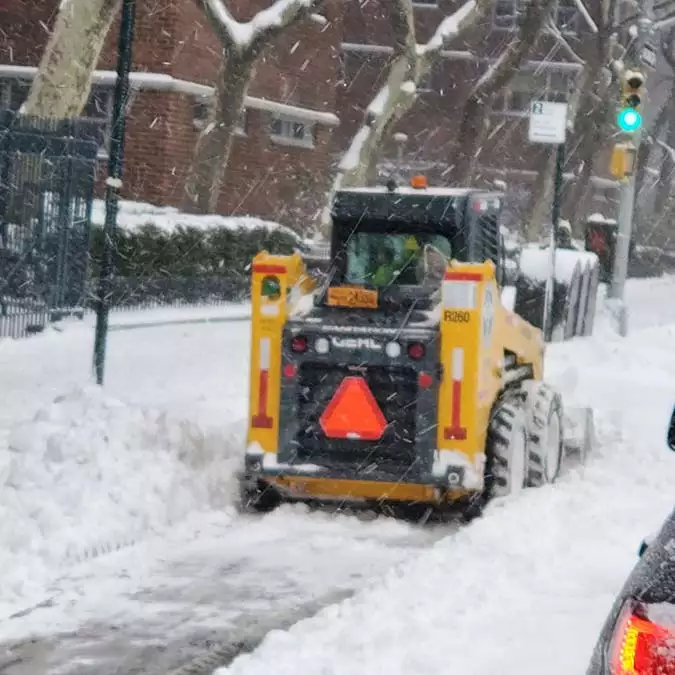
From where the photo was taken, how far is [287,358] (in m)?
9.05

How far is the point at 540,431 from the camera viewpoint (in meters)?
9.80

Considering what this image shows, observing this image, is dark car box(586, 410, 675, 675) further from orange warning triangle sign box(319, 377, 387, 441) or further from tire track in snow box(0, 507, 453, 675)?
orange warning triangle sign box(319, 377, 387, 441)

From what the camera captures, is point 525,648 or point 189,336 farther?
point 189,336

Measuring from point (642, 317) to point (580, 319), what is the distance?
7945mm

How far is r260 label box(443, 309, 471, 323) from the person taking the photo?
8.73 metres

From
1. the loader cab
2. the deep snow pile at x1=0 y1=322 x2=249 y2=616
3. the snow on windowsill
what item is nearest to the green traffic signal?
the deep snow pile at x1=0 y1=322 x2=249 y2=616

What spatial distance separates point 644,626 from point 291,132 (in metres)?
28.8

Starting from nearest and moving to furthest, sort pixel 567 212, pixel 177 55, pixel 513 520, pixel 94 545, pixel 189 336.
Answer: pixel 94 545 → pixel 513 520 → pixel 189 336 → pixel 177 55 → pixel 567 212

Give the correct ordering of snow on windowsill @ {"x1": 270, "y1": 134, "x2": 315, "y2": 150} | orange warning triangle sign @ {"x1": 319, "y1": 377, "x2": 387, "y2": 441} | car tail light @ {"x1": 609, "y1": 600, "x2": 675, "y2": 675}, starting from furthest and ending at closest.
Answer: snow on windowsill @ {"x1": 270, "y1": 134, "x2": 315, "y2": 150}
orange warning triangle sign @ {"x1": 319, "y1": 377, "x2": 387, "y2": 441}
car tail light @ {"x1": 609, "y1": 600, "x2": 675, "y2": 675}

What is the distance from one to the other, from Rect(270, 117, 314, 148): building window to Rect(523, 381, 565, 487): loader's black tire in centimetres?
2099

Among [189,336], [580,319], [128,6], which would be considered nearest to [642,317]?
[580,319]

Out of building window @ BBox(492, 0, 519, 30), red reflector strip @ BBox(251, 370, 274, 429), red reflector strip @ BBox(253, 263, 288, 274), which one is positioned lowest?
red reflector strip @ BBox(251, 370, 274, 429)

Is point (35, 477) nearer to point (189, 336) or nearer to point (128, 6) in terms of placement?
point (128, 6)

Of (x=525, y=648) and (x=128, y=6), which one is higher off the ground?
(x=128, y=6)
